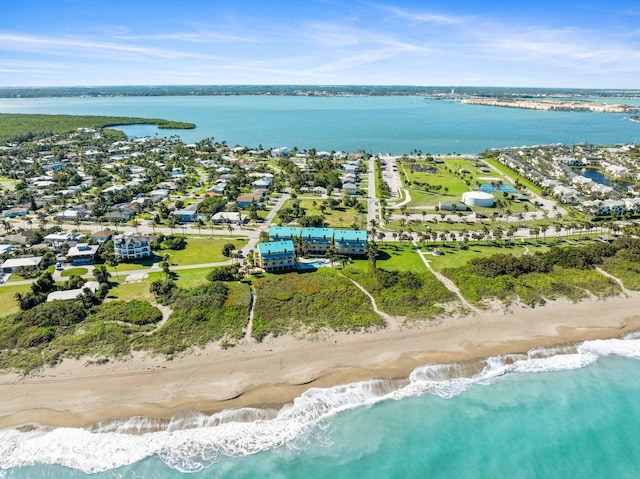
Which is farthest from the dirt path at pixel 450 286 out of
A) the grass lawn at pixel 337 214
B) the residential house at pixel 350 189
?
the residential house at pixel 350 189

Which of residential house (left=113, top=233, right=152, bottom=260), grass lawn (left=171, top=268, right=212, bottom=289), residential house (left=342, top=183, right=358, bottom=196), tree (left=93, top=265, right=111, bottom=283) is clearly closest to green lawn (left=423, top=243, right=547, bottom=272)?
grass lawn (left=171, top=268, right=212, bottom=289)

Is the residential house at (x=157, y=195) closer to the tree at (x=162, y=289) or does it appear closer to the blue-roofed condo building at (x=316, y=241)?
the blue-roofed condo building at (x=316, y=241)

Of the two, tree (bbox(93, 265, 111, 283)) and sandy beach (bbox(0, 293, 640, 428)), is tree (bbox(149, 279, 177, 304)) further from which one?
sandy beach (bbox(0, 293, 640, 428))

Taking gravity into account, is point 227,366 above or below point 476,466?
above

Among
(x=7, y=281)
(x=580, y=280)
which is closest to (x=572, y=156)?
(x=580, y=280)

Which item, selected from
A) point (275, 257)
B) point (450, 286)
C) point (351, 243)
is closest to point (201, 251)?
point (275, 257)

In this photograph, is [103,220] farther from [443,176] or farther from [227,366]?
[443,176]

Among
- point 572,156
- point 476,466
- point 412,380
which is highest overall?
point 572,156
